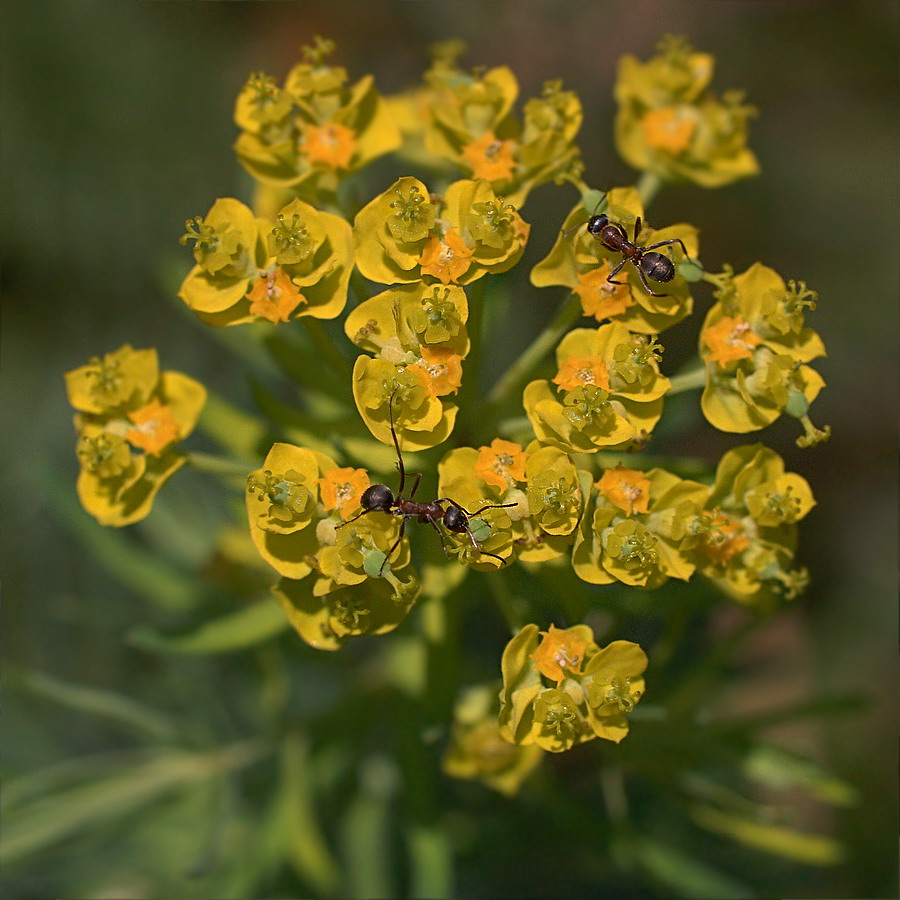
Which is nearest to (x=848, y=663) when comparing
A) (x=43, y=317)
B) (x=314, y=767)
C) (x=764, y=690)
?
(x=764, y=690)

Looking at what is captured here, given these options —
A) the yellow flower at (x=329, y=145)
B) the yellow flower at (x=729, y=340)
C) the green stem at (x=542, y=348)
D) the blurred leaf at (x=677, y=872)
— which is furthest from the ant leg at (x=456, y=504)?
the blurred leaf at (x=677, y=872)

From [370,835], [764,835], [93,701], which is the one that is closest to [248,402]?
[93,701]

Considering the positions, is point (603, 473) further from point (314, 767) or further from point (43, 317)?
point (43, 317)

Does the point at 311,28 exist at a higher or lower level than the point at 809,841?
higher

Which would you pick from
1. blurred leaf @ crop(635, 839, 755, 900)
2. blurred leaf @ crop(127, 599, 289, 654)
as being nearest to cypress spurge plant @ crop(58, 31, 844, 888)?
blurred leaf @ crop(127, 599, 289, 654)

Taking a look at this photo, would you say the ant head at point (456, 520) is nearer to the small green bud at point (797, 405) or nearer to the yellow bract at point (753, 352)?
the yellow bract at point (753, 352)

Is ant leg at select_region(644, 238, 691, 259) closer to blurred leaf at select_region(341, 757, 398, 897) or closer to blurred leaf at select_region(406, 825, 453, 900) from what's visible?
blurred leaf at select_region(406, 825, 453, 900)

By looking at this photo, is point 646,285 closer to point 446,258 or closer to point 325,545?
point 446,258
